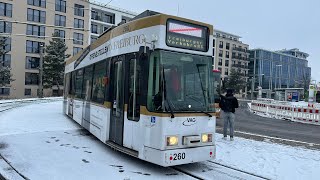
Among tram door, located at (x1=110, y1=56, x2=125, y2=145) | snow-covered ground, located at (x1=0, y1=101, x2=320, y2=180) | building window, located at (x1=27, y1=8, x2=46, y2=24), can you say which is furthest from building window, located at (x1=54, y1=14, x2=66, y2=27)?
tram door, located at (x1=110, y1=56, x2=125, y2=145)

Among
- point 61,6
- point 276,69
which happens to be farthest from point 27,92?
point 276,69

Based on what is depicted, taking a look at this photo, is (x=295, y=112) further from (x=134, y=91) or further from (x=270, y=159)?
(x=134, y=91)

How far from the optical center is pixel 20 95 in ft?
186

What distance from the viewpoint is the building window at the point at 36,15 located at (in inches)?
2331

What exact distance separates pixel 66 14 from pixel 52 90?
50.8 ft

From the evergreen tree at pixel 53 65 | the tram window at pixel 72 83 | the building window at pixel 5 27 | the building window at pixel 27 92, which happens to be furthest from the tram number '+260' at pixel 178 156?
the building window at pixel 27 92

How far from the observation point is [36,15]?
60.1 m

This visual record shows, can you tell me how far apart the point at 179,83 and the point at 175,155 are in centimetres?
146

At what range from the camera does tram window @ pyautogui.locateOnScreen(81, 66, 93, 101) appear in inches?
432

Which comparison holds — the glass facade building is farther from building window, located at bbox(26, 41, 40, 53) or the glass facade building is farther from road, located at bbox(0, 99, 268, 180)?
road, located at bbox(0, 99, 268, 180)

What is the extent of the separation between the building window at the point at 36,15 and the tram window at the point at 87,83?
52.7 metres

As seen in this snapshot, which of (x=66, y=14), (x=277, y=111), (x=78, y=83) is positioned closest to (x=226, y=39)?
(x=66, y=14)

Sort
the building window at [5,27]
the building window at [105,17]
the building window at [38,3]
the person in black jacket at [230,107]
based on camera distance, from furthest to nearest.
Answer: the building window at [105,17]
the building window at [38,3]
the building window at [5,27]
the person in black jacket at [230,107]

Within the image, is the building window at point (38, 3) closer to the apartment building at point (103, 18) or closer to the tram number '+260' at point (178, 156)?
the apartment building at point (103, 18)
